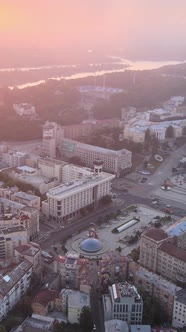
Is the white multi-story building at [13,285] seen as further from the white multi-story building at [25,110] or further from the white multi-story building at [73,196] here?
the white multi-story building at [25,110]

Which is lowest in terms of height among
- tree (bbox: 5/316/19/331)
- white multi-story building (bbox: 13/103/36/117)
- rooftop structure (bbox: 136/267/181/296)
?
tree (bbox: 5/316/19/331)

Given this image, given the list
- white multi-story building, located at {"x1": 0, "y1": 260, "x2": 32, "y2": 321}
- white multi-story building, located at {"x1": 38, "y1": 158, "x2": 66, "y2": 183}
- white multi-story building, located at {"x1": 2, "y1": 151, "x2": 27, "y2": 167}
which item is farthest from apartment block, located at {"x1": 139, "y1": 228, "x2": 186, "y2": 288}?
white multi-story building, located at {"x1": 2, "y1": 151, "x2": 27, "y2": 167}

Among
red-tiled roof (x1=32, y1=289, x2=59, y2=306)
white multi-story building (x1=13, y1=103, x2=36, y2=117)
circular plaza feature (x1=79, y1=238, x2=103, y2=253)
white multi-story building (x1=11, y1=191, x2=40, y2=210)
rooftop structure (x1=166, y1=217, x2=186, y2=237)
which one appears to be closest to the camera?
red-tiled roof (x1=32, y1=289, x2=59, y2=306)

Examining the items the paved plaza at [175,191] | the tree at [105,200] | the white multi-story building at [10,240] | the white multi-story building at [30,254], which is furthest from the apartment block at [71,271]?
the paved plaza at [175,191]

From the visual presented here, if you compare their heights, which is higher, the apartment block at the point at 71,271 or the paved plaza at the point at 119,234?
the apartment block at the point at 71,271

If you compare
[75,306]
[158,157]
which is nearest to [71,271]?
[75,306]

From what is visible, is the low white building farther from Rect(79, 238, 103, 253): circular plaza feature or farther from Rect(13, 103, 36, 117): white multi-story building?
Rect(13, 103, 36, 117): white multi-story building
